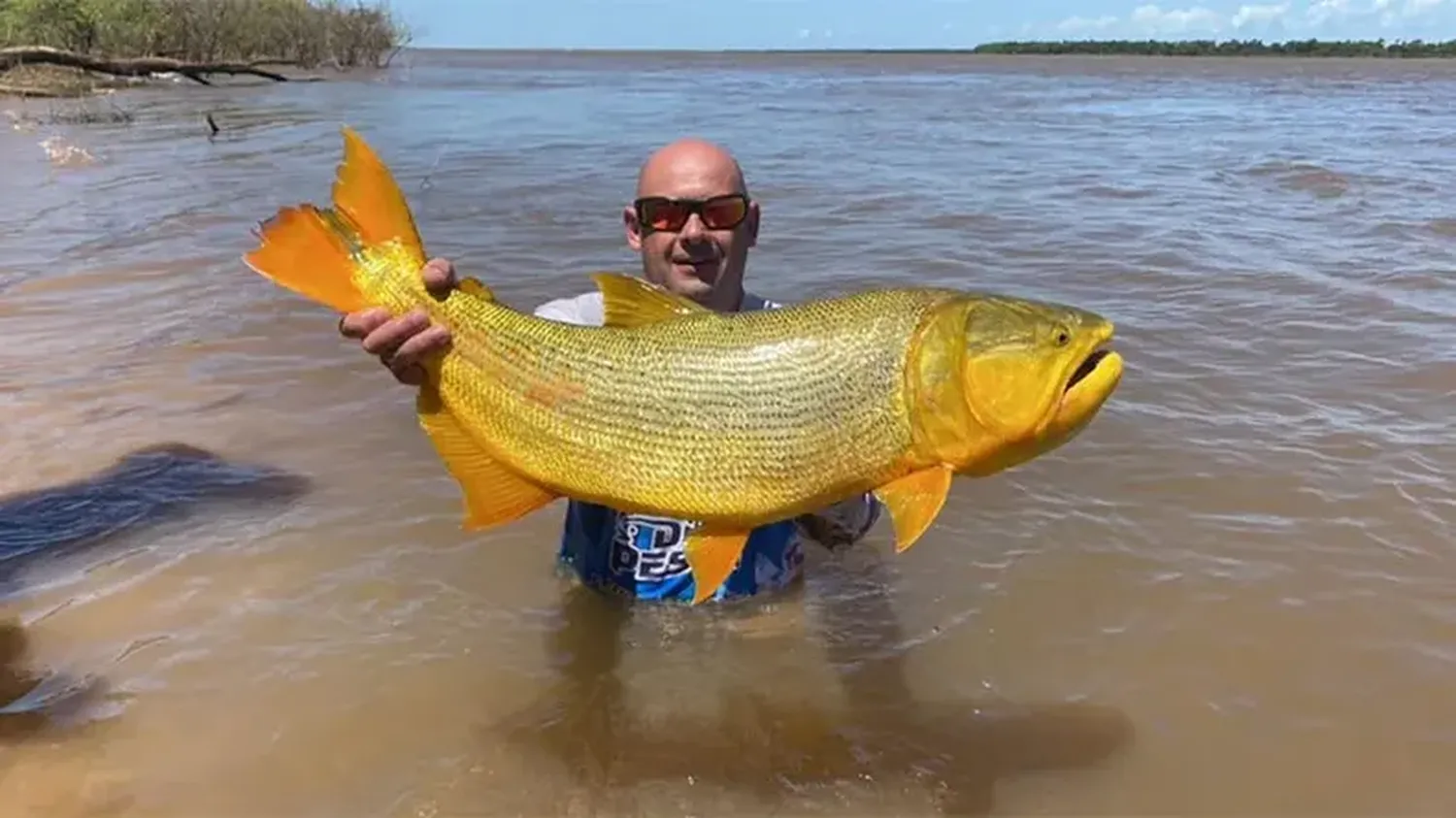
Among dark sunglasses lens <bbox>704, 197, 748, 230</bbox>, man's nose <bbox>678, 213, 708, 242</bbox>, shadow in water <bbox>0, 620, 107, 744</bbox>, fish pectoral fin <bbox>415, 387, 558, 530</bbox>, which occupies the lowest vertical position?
shadow in water <bbox>0, 620, 107, 744</bbox>

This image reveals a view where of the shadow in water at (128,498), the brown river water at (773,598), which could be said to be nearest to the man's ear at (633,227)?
the brown river water at (773,598)

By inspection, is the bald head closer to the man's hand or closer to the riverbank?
the man's hand

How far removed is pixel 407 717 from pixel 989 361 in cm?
243

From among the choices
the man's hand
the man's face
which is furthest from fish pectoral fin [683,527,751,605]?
the man's face

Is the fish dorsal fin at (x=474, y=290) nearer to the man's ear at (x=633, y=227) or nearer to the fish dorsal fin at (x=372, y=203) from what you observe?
the fish dorsal fin at (x=372, y=203)

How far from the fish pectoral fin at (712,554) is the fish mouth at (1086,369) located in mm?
857

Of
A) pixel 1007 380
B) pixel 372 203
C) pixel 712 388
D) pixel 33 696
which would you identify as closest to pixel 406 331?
pixel 372 203

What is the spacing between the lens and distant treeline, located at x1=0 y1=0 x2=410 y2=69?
112 feet

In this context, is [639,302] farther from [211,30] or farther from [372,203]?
[211,30]

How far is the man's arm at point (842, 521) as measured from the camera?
12.9 ft

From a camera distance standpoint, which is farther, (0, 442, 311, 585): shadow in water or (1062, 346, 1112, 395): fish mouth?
(0, 442, 311, 585): shadow in water

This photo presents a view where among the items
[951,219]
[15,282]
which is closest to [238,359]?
[15,282]

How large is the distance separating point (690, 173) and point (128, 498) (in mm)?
3520

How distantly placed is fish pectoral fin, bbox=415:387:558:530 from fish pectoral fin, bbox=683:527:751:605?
418mm
